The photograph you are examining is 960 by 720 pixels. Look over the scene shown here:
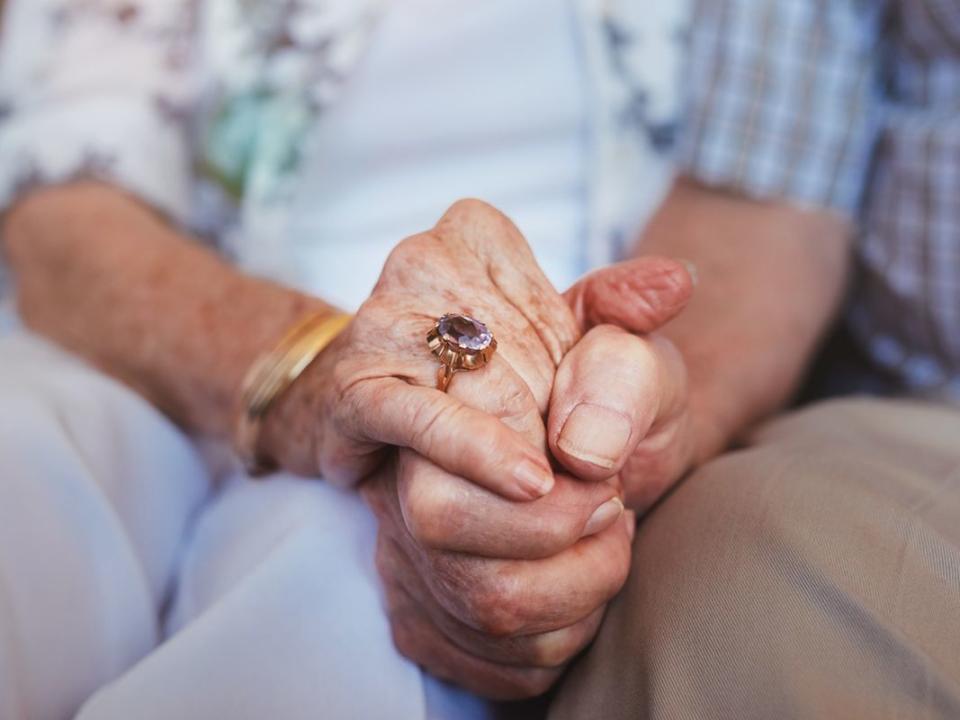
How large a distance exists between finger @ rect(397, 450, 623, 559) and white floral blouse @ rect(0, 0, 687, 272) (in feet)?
1.52

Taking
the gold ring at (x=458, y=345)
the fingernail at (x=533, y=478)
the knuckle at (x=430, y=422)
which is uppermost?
the gold ring at (x=458, y=345)

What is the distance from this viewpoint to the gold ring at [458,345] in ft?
1.48

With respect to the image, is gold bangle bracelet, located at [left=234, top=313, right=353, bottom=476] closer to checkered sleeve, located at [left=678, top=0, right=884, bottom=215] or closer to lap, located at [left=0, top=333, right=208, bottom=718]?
lap, located at [left=0, top=333, right=208, bottom=718]

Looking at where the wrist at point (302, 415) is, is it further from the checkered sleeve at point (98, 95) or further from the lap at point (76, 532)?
the checkered sleeve at point (98, 95)

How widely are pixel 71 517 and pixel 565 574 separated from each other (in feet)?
1.20

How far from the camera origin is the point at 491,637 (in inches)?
19.1

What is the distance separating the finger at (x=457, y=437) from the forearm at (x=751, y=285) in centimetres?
40

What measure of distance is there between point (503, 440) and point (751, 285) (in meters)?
0.52

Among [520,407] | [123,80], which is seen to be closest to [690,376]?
[520,407]

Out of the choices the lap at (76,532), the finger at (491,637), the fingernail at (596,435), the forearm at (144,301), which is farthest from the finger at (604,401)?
the lap at (76,532)

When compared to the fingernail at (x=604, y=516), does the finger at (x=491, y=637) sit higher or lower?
A: lower

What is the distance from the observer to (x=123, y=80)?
872 millimetres

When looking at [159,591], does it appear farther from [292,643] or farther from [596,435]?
[596,435]

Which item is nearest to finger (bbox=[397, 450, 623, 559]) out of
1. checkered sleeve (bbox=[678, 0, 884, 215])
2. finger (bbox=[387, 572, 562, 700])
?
finger (bbox=[387, 572, 562, 700])
